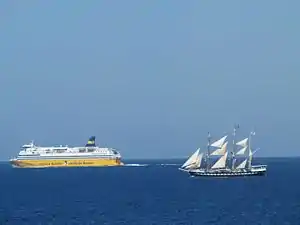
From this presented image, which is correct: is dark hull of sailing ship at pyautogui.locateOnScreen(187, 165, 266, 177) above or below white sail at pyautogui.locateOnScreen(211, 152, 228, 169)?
below

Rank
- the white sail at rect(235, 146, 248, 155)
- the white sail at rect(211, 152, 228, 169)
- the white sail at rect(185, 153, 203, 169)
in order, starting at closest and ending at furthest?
1. the white sail at rect(211, 152, 228, 169)
2. the white sail at rect(235, 146, 248, 155)
3. the white sail at rect(185, 153, 203, 169)

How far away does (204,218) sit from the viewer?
65.2 metres

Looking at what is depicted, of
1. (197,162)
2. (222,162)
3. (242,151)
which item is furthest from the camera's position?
(197,162)

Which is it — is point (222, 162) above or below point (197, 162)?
below

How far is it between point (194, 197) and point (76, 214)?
25.8 meters

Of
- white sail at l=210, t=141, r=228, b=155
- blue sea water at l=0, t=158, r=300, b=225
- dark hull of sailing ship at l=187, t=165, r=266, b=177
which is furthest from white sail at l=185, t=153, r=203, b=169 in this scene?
blue sea water at l=0, t=158, r=300, b=225

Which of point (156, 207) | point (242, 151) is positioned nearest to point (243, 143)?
point (242, 151)

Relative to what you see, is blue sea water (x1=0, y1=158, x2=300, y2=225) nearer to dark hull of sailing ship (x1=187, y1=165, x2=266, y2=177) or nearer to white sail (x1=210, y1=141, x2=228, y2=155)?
dark hull of sailing ship (x1=187, y1=165, x2=266, y2=177)

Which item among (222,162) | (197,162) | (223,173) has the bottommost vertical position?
(223,173)

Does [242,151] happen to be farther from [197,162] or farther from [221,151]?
[197,162]

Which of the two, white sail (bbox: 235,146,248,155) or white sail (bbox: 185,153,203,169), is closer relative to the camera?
white sail (bbox: 235,146,248,155)

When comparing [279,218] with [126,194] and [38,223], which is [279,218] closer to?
[38,223]

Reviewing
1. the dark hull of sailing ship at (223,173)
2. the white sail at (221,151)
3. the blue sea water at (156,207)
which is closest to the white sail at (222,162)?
the white sail at (221,151)

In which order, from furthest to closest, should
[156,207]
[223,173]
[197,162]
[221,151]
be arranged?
1. [197,162]
2. [221,151]
3. [223,173]
4. [156,207]
